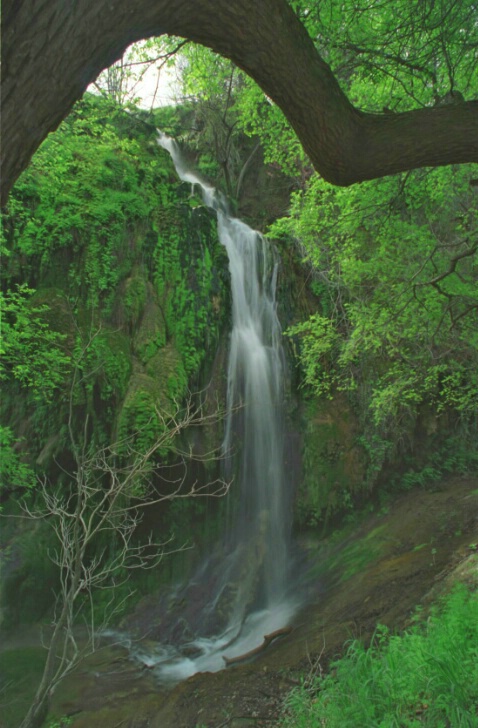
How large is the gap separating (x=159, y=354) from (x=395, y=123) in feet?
23.0

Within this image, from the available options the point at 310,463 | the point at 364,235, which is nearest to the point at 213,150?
the point at 364,235

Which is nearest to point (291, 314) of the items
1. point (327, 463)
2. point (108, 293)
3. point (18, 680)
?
point (327, 463)

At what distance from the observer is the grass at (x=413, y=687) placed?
2.89 m

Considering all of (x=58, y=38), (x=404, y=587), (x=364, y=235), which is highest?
(x=364, y=235)

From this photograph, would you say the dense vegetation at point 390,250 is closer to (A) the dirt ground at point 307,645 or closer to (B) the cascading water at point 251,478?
(B) the cascading water at point 251,478

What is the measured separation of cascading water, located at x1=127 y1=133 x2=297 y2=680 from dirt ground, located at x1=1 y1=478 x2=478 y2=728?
0.68m

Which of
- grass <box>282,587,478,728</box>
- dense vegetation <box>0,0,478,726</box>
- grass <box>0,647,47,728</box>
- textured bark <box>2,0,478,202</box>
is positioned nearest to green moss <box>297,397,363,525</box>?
dense vegetation <box>0,0,478,726</box>

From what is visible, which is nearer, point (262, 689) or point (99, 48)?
point (99, 48)

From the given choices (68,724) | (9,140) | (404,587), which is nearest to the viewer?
(9,140)

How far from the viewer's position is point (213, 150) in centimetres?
1714

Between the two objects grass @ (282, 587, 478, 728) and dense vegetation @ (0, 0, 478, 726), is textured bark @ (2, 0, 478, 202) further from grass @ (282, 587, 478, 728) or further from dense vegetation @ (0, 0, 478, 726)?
grass @ (282, 587, 478, 728)

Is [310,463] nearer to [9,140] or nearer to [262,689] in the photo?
[262,689]

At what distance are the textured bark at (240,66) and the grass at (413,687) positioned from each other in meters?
3.23

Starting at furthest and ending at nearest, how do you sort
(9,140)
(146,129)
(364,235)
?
(146,129) < (364,235) < (9,140)
